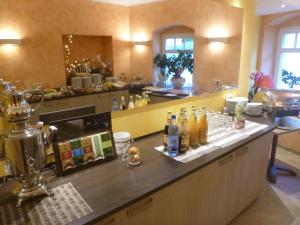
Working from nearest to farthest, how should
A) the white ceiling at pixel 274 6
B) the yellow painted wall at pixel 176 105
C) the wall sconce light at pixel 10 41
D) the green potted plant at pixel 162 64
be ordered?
the wall sconce light at pixel 10 41 → the yellow painted wall at pixel 176 105 → the green potted plant at pixel 162 64 → the white ceiling at pixel 274 6

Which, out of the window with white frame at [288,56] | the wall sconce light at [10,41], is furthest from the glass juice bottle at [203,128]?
the window with white frame at [288,56]

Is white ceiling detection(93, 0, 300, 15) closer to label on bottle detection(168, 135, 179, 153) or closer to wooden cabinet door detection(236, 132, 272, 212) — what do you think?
label on bottle detection(168, 135, 179, 153)

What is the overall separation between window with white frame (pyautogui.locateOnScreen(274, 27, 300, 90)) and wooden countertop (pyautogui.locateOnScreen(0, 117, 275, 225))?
370cm

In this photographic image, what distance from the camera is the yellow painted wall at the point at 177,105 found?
1.75 m

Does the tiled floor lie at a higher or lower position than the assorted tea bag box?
lower

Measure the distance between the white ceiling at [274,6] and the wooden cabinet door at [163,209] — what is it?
2.88 meters

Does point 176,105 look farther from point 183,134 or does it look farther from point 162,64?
point 183,134

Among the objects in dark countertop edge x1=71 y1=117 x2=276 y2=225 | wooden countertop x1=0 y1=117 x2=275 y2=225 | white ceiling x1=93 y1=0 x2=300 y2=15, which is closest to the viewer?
dark countertop edge x1=71 y1=117 x2=276 y2=225

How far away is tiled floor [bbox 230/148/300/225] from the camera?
83.9 inches

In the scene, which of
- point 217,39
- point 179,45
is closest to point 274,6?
point 217,39

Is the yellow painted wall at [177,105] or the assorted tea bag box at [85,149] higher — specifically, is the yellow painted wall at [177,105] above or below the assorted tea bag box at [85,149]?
above

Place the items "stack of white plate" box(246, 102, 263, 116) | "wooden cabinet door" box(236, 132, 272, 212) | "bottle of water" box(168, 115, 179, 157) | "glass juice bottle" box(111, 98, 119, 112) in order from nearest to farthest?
"bottle of water" box(168, 115, 179, 157)
"glass juice bottle" box(111, 98, 119, 112)
"wooden cabinet door" box(236, 132, 272, 212)
"stack of white plate" box(246, 102, 263, 116)

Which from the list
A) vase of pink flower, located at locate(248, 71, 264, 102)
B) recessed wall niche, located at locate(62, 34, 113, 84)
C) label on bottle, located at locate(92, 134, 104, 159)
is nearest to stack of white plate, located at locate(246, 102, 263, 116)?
vase of pink flower, located at locate(248, 71, 264, 102)

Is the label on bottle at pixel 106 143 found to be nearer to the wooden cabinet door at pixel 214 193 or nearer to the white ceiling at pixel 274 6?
the wooden cabinet door at pixel 214 193
